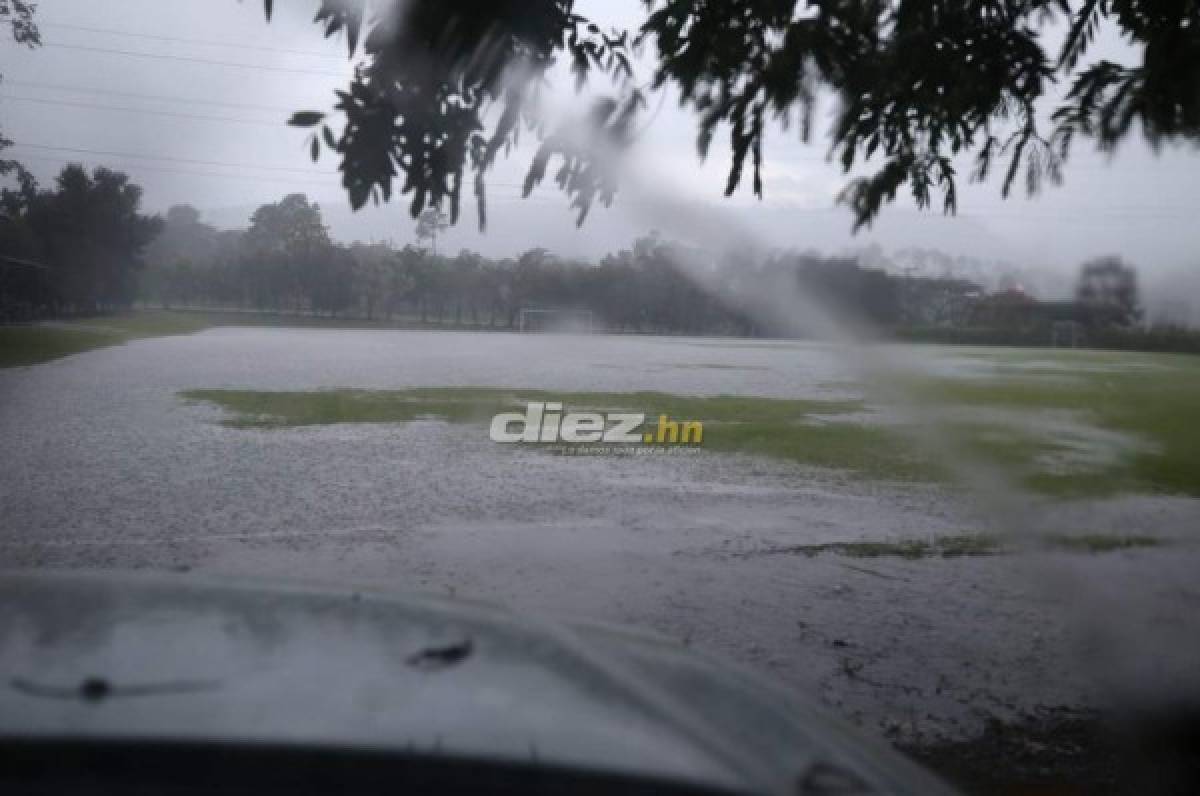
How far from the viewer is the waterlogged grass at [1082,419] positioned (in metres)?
12.7

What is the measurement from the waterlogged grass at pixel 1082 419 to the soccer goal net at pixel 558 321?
7594mm

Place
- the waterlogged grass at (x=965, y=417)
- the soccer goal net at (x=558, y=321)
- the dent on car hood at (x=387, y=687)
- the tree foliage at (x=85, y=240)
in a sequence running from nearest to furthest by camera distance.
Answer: the dent on car hood at (x=387, y=687) → the waterlogged grass at (x=965, y=417) → the soccer goal net at (x=558, y=321) → the tree foliage at (x=85, y=240)

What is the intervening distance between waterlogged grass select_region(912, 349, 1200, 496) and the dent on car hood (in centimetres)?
858

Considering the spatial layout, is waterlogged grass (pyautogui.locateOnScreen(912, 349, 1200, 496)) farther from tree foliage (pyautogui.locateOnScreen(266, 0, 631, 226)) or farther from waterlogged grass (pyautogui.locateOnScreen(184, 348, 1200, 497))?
tree foliage (pyautogui.locateOnScreen(266, 0, 631, 226))

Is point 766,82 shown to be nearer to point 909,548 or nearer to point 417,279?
point 909,548

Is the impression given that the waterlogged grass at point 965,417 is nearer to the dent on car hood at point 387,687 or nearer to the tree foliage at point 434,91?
the tree foliage at point 434,91

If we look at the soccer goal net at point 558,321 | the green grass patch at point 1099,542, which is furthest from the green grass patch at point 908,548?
the soccer goal net at point 558,321

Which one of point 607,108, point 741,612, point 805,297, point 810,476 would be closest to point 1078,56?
point 805,297

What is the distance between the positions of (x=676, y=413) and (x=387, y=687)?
1663cm

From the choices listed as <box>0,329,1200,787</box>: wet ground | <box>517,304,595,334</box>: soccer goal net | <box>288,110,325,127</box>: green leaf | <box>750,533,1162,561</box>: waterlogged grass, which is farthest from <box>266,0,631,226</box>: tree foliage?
<box>517,304,595,334</box>: soccer goal net

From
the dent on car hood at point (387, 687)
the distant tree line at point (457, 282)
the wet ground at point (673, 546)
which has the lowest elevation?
the wet ground at point (673, 546)

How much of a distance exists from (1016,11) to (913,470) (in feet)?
26.8

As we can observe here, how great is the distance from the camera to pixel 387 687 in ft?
4.57

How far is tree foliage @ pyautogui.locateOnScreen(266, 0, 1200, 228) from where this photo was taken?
433 centimetres
